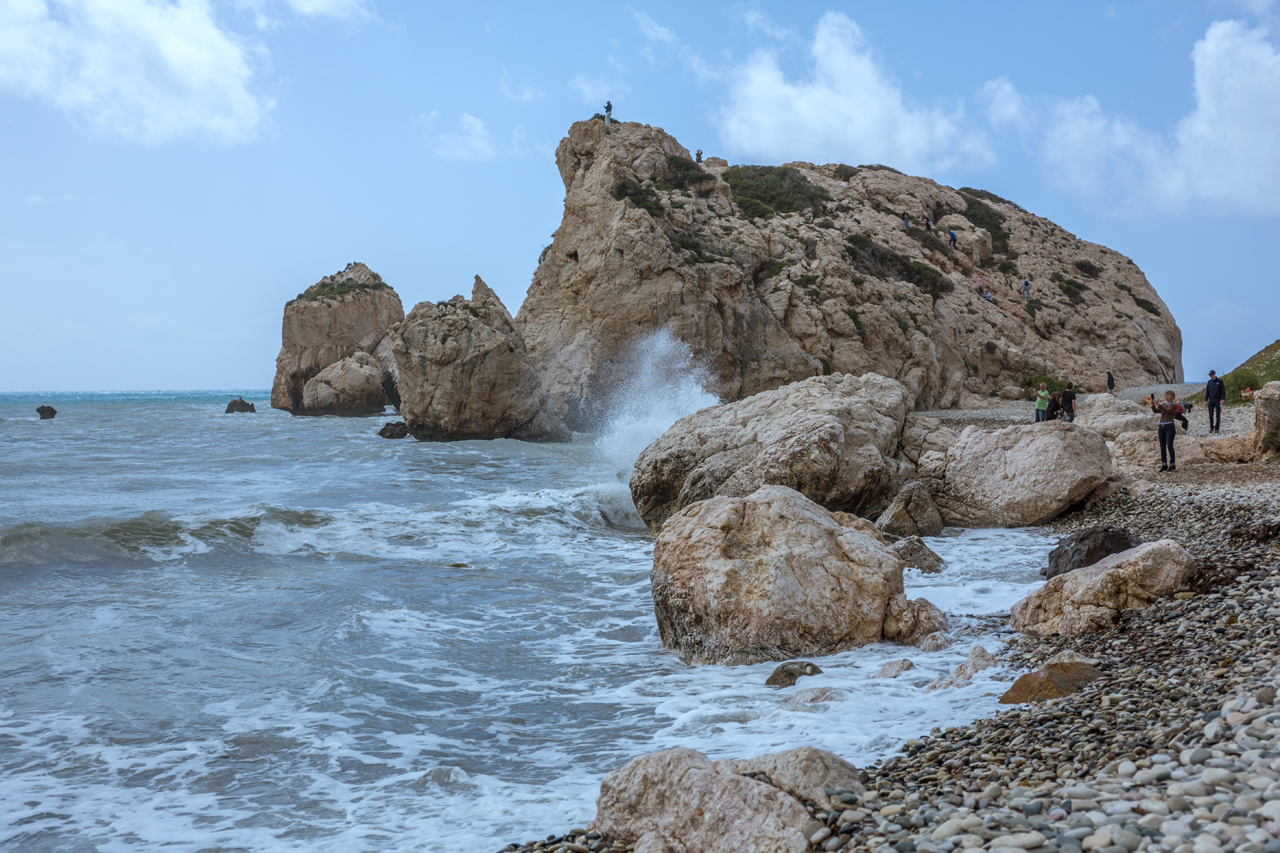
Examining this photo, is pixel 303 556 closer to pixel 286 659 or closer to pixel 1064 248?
pixel 286 659

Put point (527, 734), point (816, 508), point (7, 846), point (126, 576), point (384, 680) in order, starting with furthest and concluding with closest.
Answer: point (126, 576), point (816, 508), point (384, 680), point (527, 734), point (7, 846)

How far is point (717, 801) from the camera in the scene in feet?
11.9

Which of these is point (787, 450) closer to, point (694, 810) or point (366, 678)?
point (366, 678)

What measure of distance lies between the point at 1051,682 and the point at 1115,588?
5.69 ft

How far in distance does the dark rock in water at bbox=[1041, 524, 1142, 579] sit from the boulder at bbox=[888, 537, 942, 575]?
1402 millimetres

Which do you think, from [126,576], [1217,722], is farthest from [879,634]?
[126,576]

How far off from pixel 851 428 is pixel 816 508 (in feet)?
15.0

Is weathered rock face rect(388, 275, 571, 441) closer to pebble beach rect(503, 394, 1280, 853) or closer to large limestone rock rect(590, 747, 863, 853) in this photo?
pebble beach rect(503, 394, 1280, 853)

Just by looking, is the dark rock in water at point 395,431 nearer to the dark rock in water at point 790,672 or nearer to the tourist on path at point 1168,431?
the tourist on path at point 1168,431

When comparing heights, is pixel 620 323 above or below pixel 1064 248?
below

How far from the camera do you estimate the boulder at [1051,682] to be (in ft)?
15.3

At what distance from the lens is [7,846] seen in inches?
164

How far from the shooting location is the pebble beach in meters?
2.70

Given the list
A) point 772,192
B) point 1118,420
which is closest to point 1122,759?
point 1118,420
